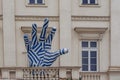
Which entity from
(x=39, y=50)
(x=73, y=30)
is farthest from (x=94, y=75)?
(x=39, y=50)

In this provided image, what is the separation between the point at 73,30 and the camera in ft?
69.4

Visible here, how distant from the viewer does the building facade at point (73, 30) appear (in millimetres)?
20828

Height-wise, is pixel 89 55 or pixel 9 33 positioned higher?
pixel 9 33

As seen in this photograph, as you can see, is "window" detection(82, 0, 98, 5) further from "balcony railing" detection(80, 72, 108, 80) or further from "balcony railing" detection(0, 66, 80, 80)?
"balcony railing" detection(0, 66, 80, 80)

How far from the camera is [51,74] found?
16.8m

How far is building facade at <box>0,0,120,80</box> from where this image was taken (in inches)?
820

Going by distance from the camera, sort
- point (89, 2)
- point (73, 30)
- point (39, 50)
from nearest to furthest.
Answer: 1. point (39, 50)
2. point (73, 30)
3. point (89, 2)

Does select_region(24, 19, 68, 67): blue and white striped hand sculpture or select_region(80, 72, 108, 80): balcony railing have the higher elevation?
select_region(24, 19, 68, 67): blue and white striped hand sculpture

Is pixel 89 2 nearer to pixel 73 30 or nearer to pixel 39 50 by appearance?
pixel 73 30

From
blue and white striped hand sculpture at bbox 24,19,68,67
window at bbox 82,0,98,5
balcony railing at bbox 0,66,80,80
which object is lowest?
balcony railing at bbox 0,66,80,80

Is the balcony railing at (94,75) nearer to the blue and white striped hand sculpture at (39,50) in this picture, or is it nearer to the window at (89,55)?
the window at (89,55)

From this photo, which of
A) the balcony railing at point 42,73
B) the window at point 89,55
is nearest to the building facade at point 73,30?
the window at point 89,55

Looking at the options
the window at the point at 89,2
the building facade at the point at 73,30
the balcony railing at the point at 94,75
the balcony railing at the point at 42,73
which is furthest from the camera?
the window at the point at 89,2

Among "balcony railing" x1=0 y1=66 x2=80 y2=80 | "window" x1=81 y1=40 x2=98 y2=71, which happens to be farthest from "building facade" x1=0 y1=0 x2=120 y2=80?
"balcony railing" x1=0 y1=66 x2=80 y2=80
